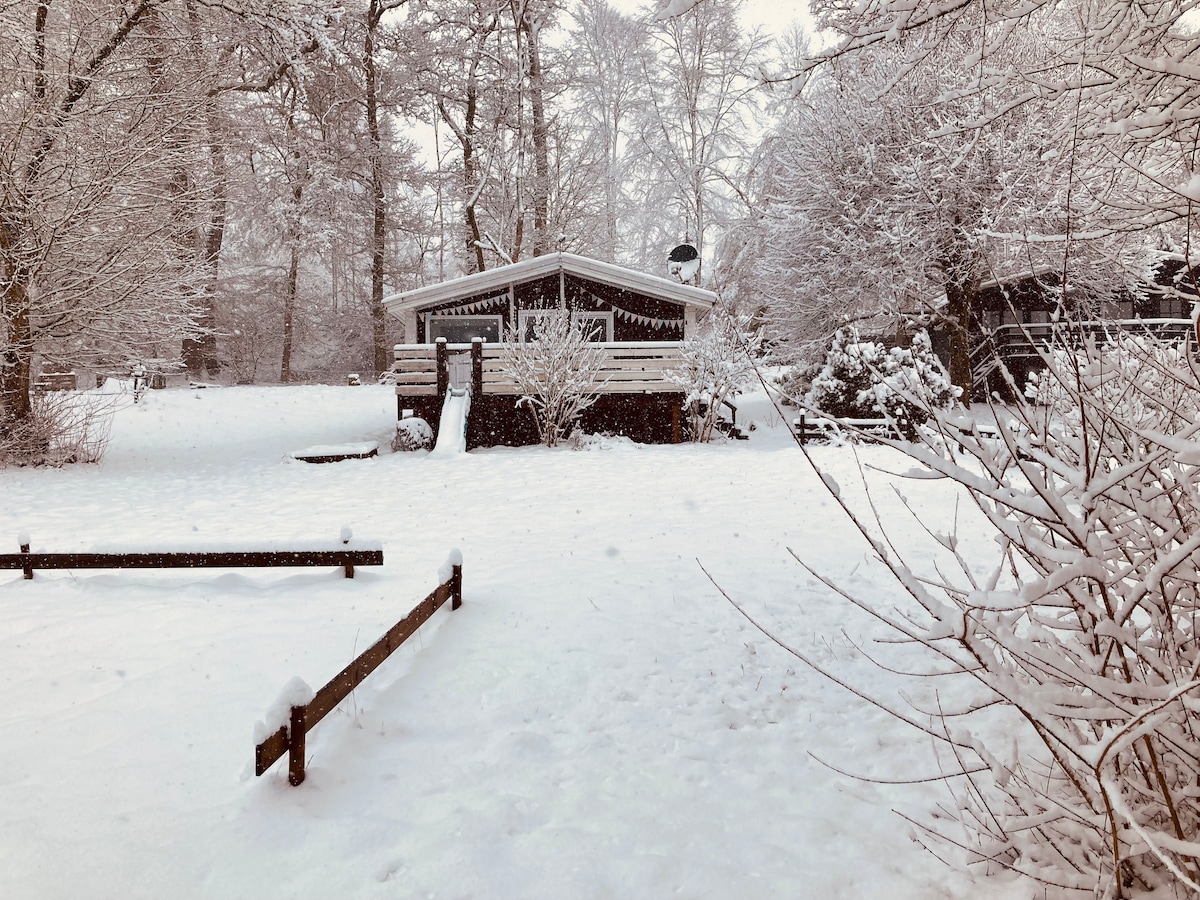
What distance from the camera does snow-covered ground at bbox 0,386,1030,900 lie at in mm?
2818

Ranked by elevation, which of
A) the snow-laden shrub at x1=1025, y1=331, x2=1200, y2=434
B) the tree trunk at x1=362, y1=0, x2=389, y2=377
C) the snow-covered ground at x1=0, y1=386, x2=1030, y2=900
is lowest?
the snow-covered ground at x1=0, y1=386, x2=1030, y2=900

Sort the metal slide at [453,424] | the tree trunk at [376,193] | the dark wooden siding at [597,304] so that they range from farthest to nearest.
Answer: the tree trunk at [376,193] → the dark wooden siding at [597,304] → the metal slide at [453,424]

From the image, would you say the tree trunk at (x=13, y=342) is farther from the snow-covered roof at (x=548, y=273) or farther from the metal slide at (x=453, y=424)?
the snow-covered roof at (x=548, y=273)

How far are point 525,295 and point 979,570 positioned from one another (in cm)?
1390

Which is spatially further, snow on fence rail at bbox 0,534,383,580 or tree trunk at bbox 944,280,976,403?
tree trunk at bbox 944,280,976,403

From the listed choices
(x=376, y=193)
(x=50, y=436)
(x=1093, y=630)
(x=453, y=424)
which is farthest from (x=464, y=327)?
(x=1093, y=630)

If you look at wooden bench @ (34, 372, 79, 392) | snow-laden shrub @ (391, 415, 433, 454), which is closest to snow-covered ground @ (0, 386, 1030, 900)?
wooden bench @ (34, 372, 79, 392)

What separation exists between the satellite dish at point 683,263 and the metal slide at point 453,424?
744cm

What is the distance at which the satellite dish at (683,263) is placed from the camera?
19.1 m

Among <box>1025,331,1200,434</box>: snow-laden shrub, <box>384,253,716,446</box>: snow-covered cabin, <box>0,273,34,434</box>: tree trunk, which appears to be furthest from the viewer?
<box>384,253,716,446</box>: snow-covered cabin

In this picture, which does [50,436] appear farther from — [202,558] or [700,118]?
[700,118]

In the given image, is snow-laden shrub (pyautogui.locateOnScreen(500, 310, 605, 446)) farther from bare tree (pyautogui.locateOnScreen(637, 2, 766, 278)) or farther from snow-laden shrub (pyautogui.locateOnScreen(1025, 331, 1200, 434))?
bare tree (pyautogui.locateOnScreen(637, 2, 766, 278))

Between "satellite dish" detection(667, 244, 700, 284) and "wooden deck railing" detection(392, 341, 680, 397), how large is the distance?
5028mm

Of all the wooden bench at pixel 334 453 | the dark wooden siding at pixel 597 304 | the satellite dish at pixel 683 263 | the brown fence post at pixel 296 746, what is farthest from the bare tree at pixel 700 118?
the brown fence post at pixel 296 746
